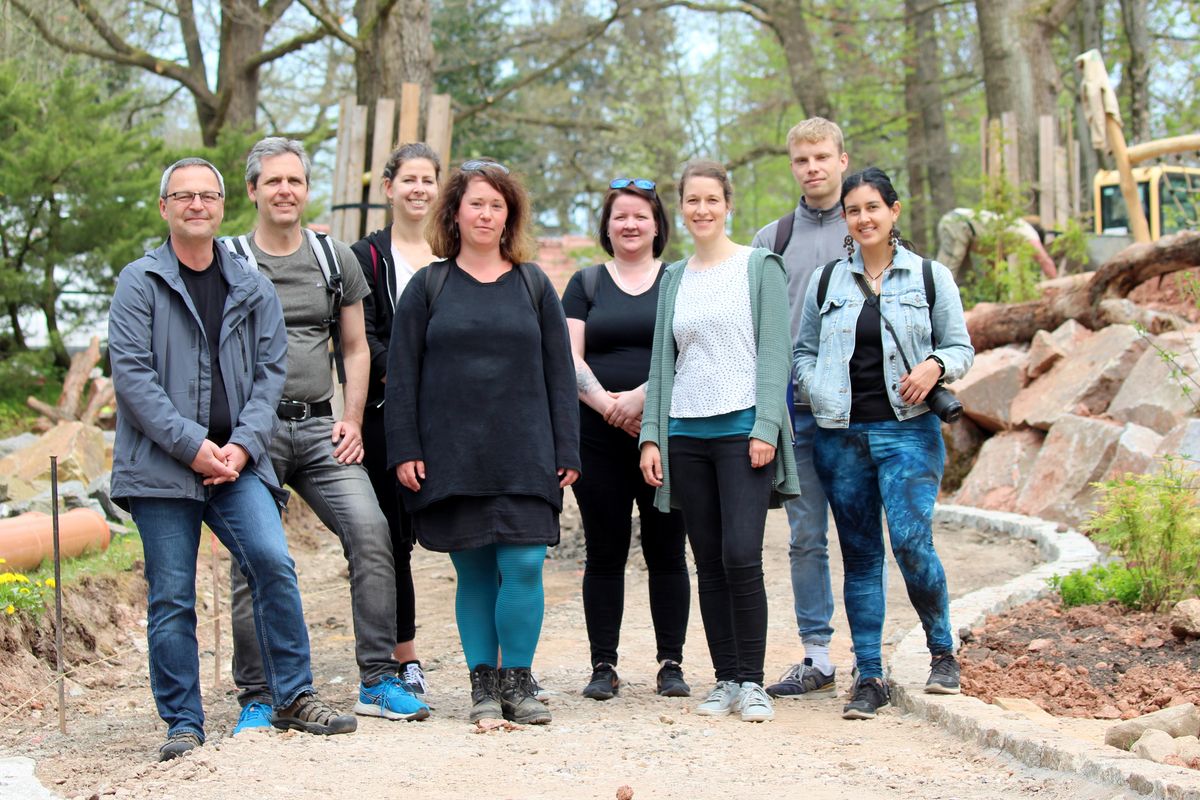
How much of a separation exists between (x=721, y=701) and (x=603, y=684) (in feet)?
1.81

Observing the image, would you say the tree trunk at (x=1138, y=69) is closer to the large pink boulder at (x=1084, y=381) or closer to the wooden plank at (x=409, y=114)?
the large pink boulder at (x=1084, y=381)

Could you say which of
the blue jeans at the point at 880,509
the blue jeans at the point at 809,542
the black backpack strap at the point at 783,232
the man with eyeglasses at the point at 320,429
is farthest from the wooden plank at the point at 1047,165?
the man with eyeglasses at the point at 320,429

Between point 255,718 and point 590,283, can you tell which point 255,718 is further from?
point 590,283

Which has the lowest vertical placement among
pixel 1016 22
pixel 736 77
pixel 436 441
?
pixel 436 441

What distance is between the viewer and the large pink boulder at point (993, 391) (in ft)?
34.8

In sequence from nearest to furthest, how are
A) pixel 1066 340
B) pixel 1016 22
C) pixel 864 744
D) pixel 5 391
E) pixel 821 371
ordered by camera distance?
pixel 864 744 → pixel 821 371 → pixel 1066 340 → pixel 5 391 → pixel 1016 22

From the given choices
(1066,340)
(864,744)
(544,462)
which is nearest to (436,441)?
(544,462)

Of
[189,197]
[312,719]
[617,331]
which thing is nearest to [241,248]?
[189,197]

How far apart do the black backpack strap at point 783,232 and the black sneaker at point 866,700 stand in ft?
5.70

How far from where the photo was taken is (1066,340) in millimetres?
10805

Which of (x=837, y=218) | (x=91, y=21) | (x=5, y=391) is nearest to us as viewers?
(x=837, y=218)

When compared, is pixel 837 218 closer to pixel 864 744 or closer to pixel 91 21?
pixel 864 744

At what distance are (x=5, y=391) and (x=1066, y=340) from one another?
31.4 feet

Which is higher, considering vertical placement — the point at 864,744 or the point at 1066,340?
the point at 1066,340
